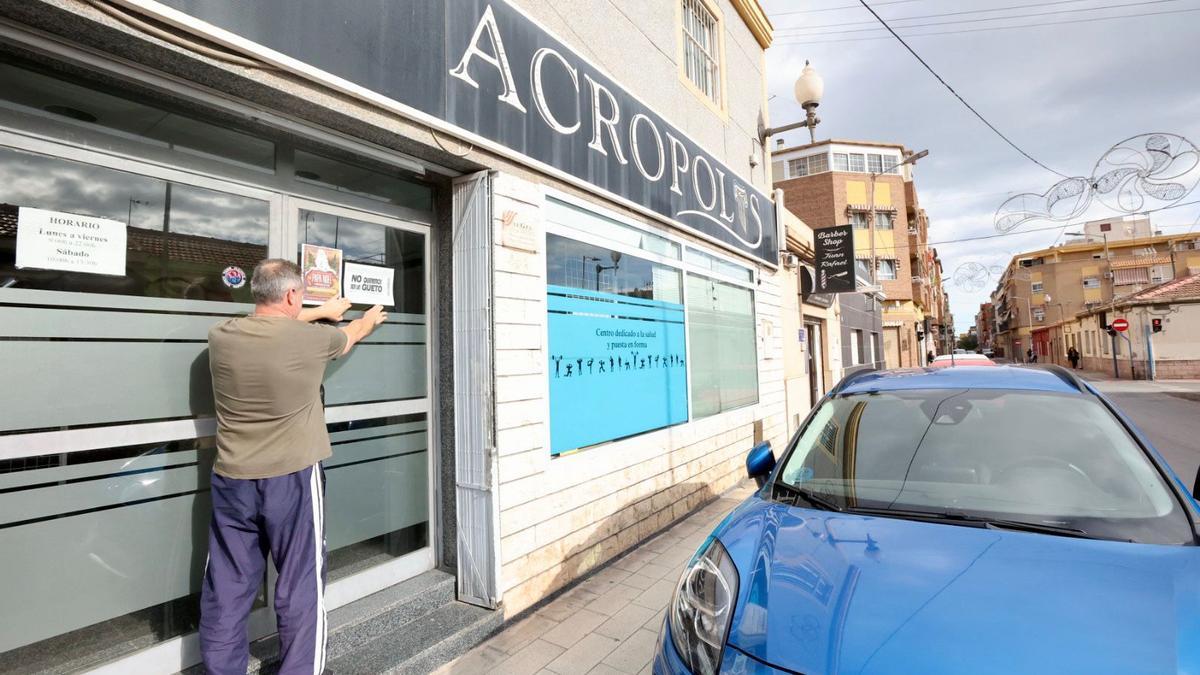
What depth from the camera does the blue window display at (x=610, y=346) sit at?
13.1 ft

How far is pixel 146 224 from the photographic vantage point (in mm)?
2354

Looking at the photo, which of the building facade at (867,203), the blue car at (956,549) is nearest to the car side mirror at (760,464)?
the blue car at (956,549)

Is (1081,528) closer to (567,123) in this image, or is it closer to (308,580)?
(308,580)

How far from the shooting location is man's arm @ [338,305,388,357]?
2.75 m

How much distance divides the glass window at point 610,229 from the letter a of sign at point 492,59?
79cm

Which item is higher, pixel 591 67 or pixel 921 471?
pixel 591 67

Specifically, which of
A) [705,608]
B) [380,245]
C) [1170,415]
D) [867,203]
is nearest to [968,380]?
[705,608]

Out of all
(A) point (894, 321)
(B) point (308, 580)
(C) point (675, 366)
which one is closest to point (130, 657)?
(B) point (308, 580)

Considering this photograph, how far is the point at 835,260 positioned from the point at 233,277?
34.2 feet

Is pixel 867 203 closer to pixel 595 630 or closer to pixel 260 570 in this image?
pixel 595 630

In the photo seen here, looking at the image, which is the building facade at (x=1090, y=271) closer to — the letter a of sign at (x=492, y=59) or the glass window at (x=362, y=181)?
the letter a of sign at (x=492, y=59)

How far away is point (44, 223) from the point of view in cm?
207

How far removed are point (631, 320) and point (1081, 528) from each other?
3.42 metres

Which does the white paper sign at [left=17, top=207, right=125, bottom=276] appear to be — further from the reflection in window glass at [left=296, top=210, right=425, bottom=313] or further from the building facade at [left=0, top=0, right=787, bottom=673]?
the reflection in window glass at [left=296, top=210, right=425, bottom=313]
